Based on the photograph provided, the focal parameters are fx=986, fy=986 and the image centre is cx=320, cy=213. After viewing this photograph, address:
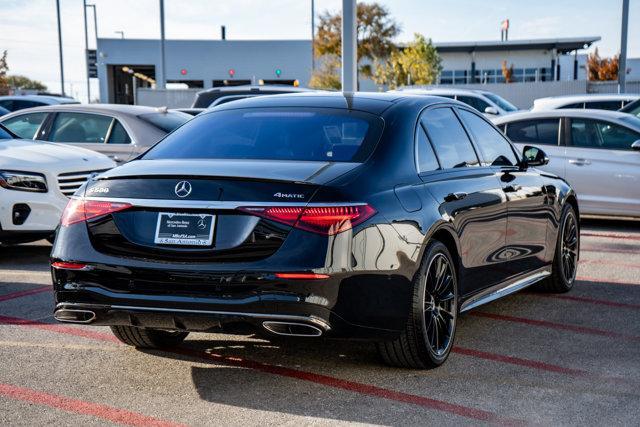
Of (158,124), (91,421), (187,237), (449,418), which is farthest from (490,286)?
(158,124)

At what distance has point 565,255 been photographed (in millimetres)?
8320

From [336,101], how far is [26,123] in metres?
7.84

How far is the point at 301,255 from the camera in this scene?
4820mm

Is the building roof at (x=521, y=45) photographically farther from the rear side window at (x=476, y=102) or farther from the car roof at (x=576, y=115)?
the car roof at (x=576, y=115)

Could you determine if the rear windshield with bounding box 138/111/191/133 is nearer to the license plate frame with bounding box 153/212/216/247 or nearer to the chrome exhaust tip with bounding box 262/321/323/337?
the license plate frame with bounding box 153/212/216/247

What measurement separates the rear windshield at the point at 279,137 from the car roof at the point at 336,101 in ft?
0.29

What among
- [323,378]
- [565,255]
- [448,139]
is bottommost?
[323,378]

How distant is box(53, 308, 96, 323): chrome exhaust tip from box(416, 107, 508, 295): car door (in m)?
1.99

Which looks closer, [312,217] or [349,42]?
[312,217]

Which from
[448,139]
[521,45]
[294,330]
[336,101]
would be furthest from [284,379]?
[521,45]

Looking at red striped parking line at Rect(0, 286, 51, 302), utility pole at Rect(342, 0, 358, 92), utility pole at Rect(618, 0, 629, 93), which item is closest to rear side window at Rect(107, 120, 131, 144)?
red striped parking line at Rect(0, 286, 51, 302)

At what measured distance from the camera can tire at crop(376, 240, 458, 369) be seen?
5.36m

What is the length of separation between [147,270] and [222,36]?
7563 cm

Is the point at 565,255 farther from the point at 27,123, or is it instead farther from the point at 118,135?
the point at 27,123
